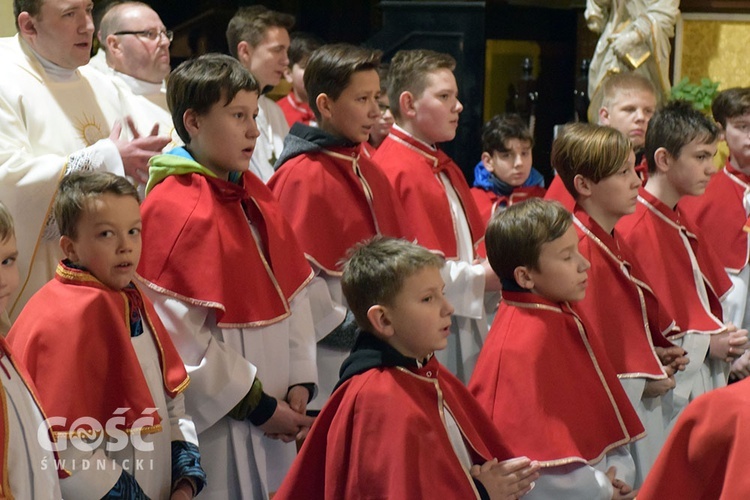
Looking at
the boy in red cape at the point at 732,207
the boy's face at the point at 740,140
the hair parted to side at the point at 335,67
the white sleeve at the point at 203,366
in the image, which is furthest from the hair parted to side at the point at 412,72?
the white sleeve at the point at 203,366

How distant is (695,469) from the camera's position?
7.10 ft

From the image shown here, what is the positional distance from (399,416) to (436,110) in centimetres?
214

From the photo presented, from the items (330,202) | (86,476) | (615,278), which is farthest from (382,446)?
(615,278)

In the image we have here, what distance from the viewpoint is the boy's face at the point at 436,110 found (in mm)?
4637

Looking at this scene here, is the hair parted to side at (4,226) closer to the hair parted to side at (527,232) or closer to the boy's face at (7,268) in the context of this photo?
the boy's face at (7,268)

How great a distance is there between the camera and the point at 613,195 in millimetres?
3980

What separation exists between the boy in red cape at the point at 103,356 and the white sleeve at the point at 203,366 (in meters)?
0.24

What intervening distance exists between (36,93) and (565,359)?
2134mm

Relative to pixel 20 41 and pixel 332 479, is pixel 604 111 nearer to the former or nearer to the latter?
pixel 20 41

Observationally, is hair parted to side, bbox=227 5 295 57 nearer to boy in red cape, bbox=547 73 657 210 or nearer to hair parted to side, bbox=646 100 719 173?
boy in red cape, bbox=547 73 657 210

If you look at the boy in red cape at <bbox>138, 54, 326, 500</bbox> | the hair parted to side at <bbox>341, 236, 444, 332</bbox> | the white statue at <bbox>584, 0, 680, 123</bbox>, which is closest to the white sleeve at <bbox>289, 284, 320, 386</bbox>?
the boy in red cape at <bbox>138, 54, 326, 500</bbox>

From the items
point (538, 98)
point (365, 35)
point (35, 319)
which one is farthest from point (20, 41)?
point (365, 35)

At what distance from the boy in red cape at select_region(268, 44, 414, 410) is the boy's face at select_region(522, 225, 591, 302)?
2.56 ft

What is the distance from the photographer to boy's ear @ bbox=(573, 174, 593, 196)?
158 inches
